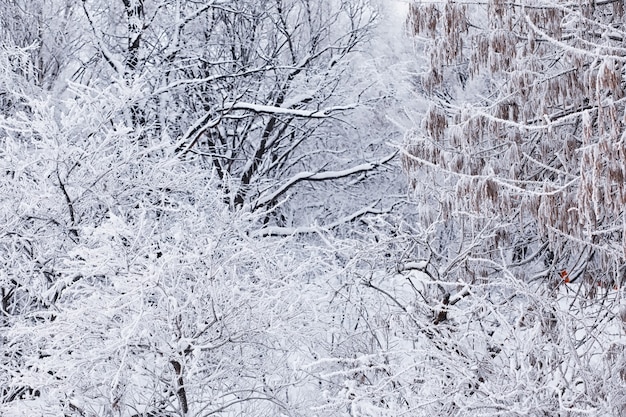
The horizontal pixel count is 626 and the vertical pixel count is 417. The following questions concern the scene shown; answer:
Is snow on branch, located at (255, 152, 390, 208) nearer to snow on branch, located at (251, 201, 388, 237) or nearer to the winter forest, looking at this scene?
snow on branch, located at (251, 201, 388, 237)

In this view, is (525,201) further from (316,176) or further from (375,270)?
(316,176)

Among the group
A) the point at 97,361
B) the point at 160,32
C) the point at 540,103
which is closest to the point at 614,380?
the point at 540,103

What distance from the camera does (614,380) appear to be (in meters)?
4.70

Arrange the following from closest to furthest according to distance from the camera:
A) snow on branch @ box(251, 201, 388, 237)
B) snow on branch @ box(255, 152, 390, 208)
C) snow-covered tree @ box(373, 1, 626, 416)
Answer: snow-covered tree @ box(373, 1, 626, 416) → snow on branch @ box(251, 201, 388, 237) → snow on branch @ box(255, 152, 390, 208)

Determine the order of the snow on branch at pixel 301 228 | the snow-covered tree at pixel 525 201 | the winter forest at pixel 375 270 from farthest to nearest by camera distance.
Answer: the snow on branch at pixel 301 228
the winter forest at pixel 375 270
the snow-covered tree at pixel 525 201

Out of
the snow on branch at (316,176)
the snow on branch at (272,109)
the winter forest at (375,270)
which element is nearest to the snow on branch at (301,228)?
the snow on branch at (316,176)

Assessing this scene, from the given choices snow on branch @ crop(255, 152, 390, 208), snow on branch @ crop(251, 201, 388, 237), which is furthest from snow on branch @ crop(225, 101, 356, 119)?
snow on branch @ crop(251, 201, 388, 237)

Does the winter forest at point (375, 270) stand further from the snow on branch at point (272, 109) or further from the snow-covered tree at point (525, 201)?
the snow on branch at point (272, 109)

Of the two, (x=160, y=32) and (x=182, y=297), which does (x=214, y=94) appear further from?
(x=182, y=297)

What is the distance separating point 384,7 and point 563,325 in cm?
1122

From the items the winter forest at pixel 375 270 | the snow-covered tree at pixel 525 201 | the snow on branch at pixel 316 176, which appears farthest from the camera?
the snow on branch at pixel 316 176

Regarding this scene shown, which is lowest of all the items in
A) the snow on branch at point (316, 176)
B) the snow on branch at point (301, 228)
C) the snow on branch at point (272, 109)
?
the snow on branch at point (301, 228)

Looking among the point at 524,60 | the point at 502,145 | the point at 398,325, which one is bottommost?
the point at 398,325

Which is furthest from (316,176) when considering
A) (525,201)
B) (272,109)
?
(525,201)
